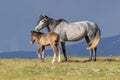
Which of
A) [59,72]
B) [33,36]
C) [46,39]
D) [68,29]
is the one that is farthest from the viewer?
[68,29]

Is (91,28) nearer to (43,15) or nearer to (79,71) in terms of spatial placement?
(43,15)

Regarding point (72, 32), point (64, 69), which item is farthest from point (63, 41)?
point (64, 69)

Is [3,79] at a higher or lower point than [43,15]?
lower

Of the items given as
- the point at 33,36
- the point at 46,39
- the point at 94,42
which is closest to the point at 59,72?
the point at 46,39

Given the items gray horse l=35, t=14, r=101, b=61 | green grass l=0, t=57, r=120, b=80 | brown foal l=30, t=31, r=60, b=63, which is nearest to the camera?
green grass l=0, t=57, r=120, b=80

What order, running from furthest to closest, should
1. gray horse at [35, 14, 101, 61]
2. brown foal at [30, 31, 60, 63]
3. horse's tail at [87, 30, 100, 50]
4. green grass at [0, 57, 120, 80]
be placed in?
1. horse's tail at [87, 30, 100, 50]
2. gray horse at [35, 14, 101, 61]
3. brown foal at [30, 31, 60, 63]
4. green grass at [0, 57, 120, 80]

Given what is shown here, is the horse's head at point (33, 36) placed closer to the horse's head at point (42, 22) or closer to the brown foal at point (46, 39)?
the brown foal at point (46, 39)

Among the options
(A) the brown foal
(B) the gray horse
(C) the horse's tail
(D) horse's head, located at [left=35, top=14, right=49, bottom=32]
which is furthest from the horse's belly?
(A) the brown foal

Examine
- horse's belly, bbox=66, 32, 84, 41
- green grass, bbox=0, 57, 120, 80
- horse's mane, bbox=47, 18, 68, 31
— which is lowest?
green grass, bbox=0, 57, 120, 80

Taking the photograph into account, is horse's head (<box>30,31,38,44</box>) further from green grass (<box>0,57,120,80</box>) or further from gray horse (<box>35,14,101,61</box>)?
green grass (<box>0,57,120,80</box>)

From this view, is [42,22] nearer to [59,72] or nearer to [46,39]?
[46,39]

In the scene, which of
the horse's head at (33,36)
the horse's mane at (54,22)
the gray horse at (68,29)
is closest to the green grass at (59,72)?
the horse's head at (33,36)

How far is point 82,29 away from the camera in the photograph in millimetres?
35875

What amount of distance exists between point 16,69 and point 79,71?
3104 mm
